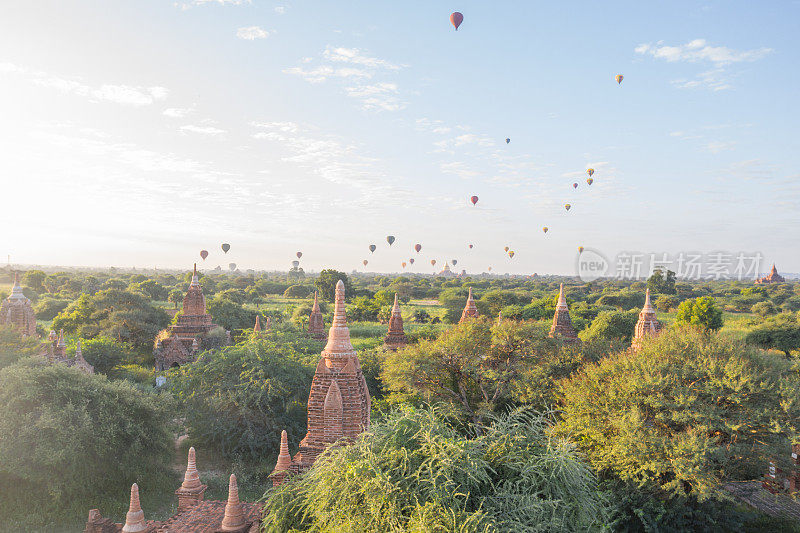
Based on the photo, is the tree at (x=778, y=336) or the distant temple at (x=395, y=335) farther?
the tree at (x=778, y=336)

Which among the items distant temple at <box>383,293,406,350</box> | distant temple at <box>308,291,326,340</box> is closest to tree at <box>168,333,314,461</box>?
distant temple at <box>383,293,406,350</box>

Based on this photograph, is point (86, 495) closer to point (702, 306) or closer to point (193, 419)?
point (193, 419)

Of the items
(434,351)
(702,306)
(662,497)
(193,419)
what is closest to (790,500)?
(662,497)

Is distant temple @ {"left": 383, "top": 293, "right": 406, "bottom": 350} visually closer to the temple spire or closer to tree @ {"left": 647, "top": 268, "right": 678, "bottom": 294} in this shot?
the temple spire

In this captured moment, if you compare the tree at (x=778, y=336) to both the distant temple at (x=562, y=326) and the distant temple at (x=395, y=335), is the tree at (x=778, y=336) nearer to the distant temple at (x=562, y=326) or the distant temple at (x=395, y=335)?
the distant temple at (x=562, y=326)

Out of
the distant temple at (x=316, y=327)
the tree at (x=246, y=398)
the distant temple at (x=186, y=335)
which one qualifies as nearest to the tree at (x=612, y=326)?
the distant temple at (x=316, y=327)

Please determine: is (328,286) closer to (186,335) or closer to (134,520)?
(186,335)

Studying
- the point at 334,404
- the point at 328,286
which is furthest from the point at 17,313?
the point at 328,286
